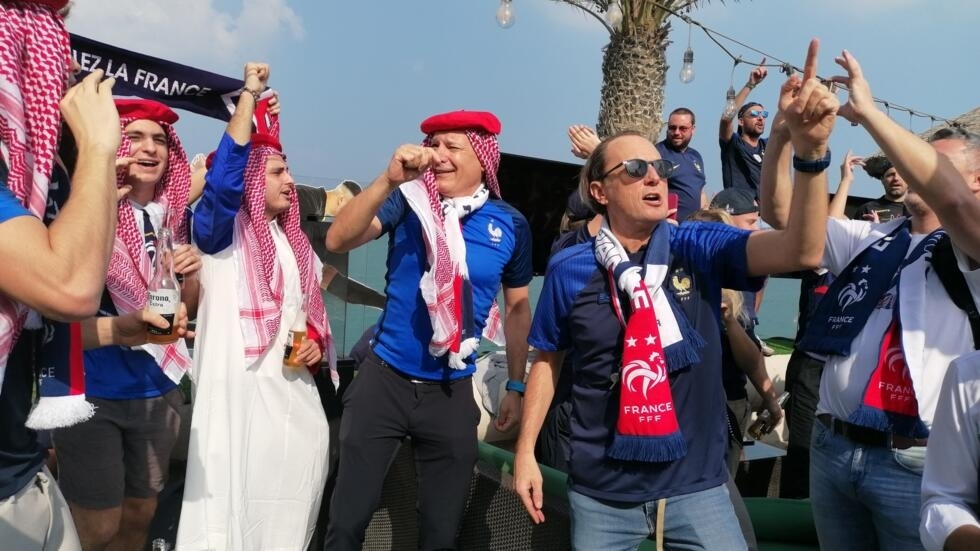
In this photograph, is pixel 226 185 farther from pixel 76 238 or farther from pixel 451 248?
pixel 76 238

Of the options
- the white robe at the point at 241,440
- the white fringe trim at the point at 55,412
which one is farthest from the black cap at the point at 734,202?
the white fringe trim at the point at 55,412

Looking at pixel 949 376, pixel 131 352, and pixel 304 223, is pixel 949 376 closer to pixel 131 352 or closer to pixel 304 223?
pixel 131 352

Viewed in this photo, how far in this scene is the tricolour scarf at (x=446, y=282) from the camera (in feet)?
10.4

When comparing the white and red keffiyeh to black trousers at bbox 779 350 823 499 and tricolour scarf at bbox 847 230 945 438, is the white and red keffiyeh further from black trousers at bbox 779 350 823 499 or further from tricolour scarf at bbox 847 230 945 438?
black trousers at bbox 779 350 823 499

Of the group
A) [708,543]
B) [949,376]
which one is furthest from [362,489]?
[949,376]

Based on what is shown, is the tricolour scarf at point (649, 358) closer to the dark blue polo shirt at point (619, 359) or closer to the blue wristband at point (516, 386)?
the dark blue polo shirt at point (619, 359)

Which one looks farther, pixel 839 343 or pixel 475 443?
pixel 475 443

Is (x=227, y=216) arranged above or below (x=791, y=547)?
above

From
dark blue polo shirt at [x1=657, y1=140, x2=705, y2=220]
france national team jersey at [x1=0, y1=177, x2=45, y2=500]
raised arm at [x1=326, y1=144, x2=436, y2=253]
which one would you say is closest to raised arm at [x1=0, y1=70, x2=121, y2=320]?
france national team jersey at [x1=0, y1=177, x2=45, y2=500]

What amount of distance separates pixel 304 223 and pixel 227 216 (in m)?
1.14

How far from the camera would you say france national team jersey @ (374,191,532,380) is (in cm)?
326

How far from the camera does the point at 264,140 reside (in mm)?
3742

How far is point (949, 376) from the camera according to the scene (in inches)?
66.8

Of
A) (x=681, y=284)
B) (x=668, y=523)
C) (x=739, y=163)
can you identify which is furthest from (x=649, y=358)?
(x=739, y=163)
